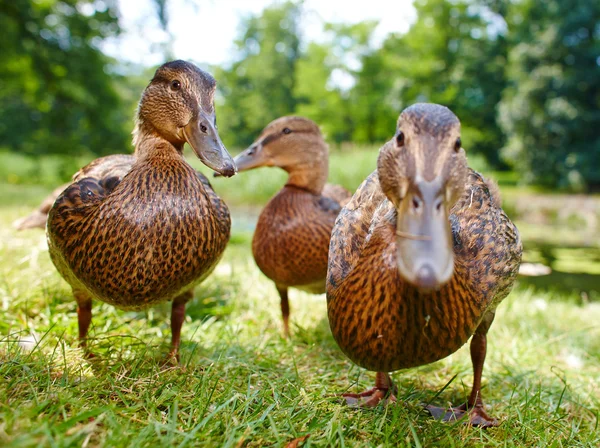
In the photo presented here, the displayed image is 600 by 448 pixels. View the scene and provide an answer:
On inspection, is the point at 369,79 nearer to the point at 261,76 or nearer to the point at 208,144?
the point at 261,76

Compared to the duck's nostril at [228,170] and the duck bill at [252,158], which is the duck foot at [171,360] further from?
the duck bill at [252,158]

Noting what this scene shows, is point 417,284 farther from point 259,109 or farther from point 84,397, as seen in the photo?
point 259,109

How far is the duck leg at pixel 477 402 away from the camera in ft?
6.78

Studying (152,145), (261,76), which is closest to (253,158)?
(152,145)

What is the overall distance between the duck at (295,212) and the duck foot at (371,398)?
108 cm

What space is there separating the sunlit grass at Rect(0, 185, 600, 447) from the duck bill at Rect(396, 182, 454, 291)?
2.32 feet

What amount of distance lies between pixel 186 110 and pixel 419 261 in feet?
4.97

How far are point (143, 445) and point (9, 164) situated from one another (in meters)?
21.3

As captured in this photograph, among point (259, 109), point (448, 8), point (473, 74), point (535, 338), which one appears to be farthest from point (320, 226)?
point (259, 109)

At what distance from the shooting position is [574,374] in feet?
9.53

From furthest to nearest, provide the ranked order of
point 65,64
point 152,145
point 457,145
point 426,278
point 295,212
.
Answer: point 65,64
point 295,212
point 152,145
point 457,145
point 426,278

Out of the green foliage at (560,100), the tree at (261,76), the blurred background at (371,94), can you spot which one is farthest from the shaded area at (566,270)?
the tree at (261,76)

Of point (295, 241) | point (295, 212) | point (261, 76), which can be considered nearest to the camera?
point (295, 241)

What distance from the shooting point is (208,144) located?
2193mm
